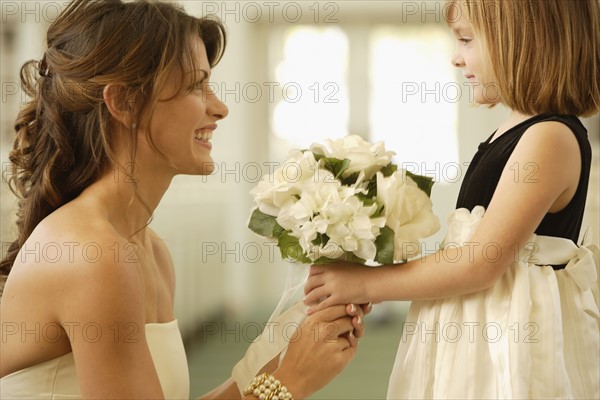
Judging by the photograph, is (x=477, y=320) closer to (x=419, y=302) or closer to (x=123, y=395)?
(x=419, y=302)

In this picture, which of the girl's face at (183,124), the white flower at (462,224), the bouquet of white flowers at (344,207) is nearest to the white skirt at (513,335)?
the white flower at (462,224)

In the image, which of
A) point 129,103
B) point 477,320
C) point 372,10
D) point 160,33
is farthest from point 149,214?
point 372,10

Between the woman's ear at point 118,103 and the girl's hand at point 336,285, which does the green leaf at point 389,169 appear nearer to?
the girl's hand at point 336,285

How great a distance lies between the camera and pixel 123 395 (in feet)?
4.79

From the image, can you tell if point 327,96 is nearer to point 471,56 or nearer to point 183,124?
point 471,56

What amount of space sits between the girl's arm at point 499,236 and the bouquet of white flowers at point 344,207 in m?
0.05

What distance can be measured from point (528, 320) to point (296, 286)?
50 centimetres

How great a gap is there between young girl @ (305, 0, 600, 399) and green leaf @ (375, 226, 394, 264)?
0.06 metres

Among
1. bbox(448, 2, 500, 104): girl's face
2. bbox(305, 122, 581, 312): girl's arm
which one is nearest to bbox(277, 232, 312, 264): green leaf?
bbox(305, 122, 581, 312): girl's arm

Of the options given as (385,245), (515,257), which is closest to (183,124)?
(385,245)

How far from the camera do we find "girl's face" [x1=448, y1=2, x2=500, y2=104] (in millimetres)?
1808

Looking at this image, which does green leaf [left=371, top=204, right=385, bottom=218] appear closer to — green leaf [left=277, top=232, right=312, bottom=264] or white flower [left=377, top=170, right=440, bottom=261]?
white flower [left=377, top=170, right=440, bottom=261]

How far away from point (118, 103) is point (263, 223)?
1.27ft

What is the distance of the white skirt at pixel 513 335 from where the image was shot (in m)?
1.63
